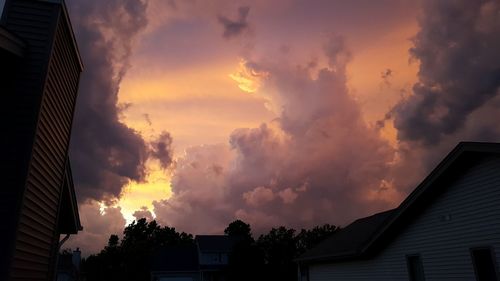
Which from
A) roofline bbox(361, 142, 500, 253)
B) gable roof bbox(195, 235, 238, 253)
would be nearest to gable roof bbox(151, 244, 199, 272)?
gable roof bbox(195, 235, 238, 253)

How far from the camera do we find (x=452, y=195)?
13445mm

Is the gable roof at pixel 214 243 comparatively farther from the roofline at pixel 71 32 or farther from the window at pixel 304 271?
the roofline at pixel 71 32

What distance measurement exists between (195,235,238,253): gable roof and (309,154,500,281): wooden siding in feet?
121

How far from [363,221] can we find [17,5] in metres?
23.0

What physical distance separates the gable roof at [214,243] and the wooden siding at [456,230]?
121ft

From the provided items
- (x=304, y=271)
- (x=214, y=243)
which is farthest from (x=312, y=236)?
(x=304, y=271)

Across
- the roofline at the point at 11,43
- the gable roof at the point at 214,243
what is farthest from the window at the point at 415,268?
the gable roof at the point at 214,243

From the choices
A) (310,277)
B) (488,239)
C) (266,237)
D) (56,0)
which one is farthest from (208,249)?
(56,0)

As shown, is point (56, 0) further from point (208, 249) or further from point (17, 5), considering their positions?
point (208, 249)

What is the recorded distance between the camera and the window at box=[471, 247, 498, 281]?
465 inches

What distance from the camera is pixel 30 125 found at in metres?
7.56

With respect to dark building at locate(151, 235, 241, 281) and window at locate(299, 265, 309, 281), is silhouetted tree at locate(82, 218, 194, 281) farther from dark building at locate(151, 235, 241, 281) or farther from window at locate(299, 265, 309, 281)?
window at locate(299, 265, 309, 281)

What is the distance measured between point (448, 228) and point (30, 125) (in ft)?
42.0

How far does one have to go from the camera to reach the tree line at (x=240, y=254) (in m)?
39.0
